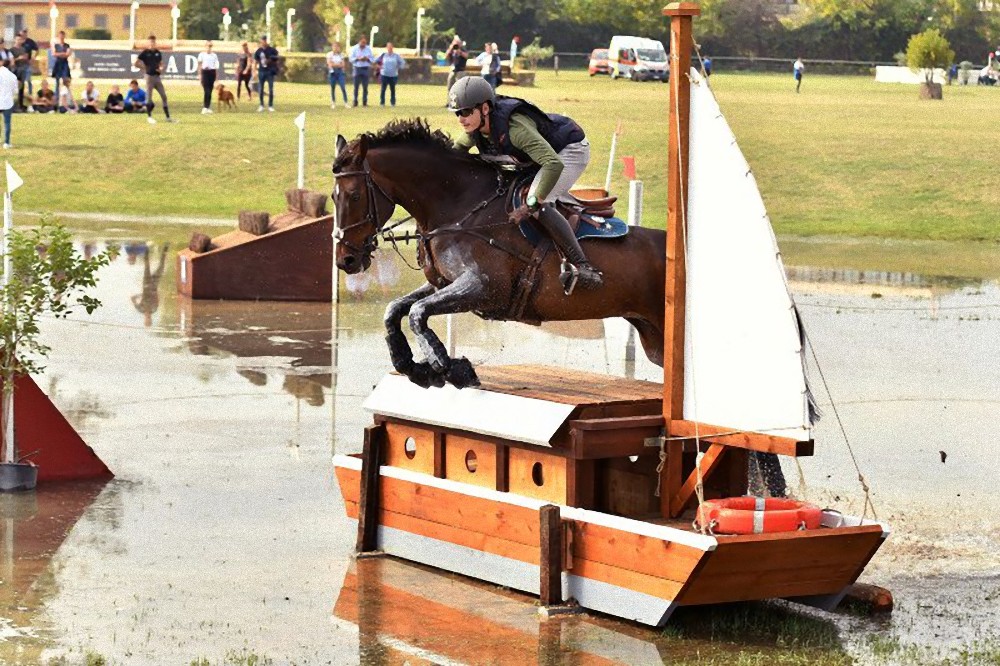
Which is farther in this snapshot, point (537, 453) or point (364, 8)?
point (364, 8)

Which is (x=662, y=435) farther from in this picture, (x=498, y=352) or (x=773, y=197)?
(x=773, y=197)

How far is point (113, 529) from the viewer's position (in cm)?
1134

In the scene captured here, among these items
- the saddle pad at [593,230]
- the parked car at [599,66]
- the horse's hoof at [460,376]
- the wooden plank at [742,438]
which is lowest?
the wooden plank at [742,438]

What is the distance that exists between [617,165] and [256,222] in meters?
13.8

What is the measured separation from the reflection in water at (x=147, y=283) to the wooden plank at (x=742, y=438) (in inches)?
408

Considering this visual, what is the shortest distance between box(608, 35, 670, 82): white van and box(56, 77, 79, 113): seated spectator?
99.4ft

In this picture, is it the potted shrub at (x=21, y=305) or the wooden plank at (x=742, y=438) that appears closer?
the wooden plank at (x=742, y=438)

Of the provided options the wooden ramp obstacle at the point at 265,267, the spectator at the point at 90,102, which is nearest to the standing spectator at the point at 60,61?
the spectator at the point at 90,102

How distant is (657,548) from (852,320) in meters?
11.5

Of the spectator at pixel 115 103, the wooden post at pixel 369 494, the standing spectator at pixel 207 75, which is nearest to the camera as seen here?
the wooden post at pixel 369 494

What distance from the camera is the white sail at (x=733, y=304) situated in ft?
30.8

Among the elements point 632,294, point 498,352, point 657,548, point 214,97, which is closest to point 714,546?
point 657,548

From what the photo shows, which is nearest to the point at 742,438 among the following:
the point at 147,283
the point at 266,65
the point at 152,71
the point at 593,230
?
the point at 593,230

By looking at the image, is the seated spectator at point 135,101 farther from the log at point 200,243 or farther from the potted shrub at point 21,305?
the potted shrub at point 21,305
